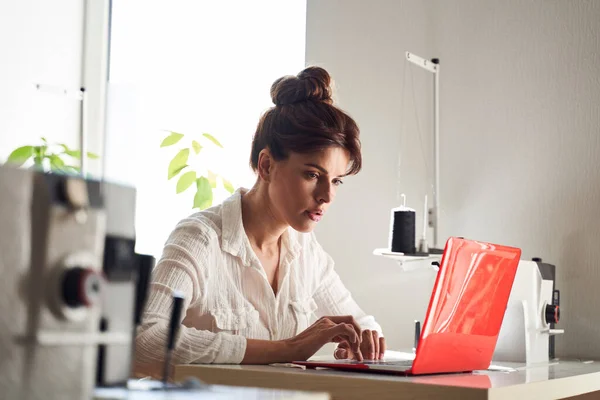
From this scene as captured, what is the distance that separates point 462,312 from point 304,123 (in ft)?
2.32

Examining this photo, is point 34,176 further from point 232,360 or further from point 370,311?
point 370,311

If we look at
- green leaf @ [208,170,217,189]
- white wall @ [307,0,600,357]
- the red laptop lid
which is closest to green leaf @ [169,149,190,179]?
green leaf @ [208,170,217,189]

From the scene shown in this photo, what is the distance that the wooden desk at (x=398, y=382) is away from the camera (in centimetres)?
133

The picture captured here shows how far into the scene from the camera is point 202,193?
3.16 meters

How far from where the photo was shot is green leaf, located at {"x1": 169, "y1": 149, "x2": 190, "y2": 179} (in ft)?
10.6

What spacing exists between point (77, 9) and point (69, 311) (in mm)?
3357

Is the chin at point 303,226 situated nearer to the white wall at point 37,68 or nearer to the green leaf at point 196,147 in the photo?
the green leaf at point 196,147

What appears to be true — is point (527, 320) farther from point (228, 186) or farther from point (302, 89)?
point (228, 186)

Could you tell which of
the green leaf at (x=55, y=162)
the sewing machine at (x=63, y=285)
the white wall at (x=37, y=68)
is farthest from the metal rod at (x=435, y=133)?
the sewing machine at (x=63, y=285)

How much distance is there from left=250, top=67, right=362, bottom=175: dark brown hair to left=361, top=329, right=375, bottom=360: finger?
473 mm

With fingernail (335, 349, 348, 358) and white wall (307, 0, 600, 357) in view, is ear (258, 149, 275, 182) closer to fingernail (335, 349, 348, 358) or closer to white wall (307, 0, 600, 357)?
fingernail (335, 349, 348, 358)

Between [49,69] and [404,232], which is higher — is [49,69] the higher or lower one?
the higher one

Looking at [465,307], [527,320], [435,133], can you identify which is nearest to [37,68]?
[435,133]

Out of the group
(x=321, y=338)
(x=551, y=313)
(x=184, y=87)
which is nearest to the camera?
(x=321, y=338)
